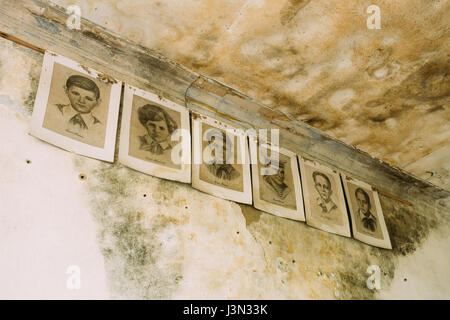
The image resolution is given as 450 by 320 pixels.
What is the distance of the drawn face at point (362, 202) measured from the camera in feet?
11.1

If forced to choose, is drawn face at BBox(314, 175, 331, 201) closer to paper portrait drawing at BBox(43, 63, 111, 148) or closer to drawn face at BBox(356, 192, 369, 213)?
drawn face at BBox(356, 192, 369, 213)

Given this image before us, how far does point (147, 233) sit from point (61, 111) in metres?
0.88

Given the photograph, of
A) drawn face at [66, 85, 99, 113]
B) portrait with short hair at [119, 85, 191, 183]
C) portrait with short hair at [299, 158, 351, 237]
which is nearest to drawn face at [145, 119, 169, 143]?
portrait with short hair at [119, 85, 191, 183]

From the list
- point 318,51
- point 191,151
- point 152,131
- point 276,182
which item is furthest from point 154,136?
point 318,51

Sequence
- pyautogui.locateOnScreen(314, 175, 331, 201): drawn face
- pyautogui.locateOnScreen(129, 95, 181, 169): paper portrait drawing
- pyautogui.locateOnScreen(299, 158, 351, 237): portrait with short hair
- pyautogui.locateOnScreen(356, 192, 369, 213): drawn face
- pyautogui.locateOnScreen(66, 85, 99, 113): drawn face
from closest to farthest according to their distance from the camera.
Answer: pyautogui.locateOnScreen(66, 85, 99, 113): drawn face < pyautogui.locateOnScreen(129, 95, 181, 169): paper portrait drawing < pyautogui.locateOnScreen(299, 158, 351, 237): portrait with short hair < pyautogui.locateOnScreen(314, 175, 331, 201): drawn face < pyautogui.locateOnScreen(356, 192, 369, 213): drawn face

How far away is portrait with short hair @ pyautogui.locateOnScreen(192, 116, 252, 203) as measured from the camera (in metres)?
2.56

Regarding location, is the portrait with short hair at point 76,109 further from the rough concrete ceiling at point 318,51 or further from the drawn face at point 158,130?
the rough concrete ceiling at point 318,51

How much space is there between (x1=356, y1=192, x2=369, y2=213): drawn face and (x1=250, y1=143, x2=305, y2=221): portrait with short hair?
0.73 meters

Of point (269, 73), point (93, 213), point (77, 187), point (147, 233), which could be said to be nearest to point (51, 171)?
point (77, 187)

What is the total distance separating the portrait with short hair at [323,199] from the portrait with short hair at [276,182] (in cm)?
9

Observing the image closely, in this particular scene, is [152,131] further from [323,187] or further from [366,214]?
[366,214]

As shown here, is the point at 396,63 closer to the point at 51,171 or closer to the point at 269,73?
the point at 269,73
